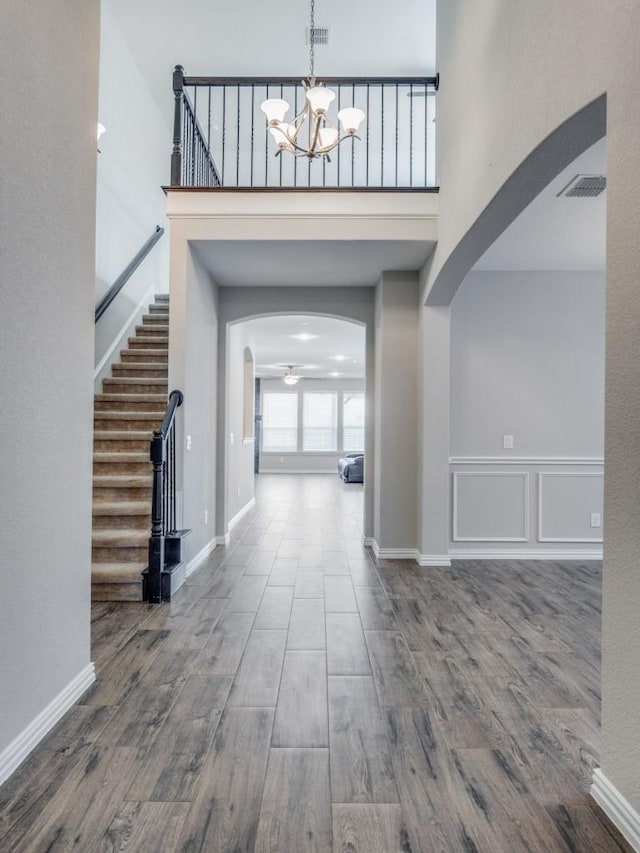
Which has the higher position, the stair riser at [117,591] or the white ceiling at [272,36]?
the white ceiling at [272,36]

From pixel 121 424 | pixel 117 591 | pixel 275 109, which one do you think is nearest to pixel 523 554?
pixel 117 591

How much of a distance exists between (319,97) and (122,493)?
3.30 meters

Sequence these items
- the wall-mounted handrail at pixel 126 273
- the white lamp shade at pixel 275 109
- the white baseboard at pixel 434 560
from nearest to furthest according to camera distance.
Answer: the white lamp shade at pixel 275 109 < the white baseboard at pixel 434 560 < the wall-mounted handrail at pixel 126 273

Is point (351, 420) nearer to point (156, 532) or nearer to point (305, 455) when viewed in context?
point (305, 455)

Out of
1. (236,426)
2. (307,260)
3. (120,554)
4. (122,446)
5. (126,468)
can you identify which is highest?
(307,260)

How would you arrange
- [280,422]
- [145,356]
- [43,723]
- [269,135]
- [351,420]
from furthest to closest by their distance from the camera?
[351,420], [280,422], [269,135], [145,356], [43,723]

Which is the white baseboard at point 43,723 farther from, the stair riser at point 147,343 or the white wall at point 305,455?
the white wall at point 305,455

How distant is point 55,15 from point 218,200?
6.83ft

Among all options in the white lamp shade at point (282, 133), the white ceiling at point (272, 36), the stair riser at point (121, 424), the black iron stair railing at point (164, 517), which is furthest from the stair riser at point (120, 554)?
the white ceiling at point (272, 36)

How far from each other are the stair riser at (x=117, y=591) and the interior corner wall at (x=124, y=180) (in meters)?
2.57

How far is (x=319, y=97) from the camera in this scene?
3480mm

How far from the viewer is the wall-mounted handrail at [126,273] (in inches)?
208

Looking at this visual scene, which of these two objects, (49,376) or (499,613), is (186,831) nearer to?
(49,376)

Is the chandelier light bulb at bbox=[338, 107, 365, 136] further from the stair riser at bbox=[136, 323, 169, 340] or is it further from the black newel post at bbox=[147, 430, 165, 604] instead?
the stair riser at bbox=[136, 323, 169, 340]
